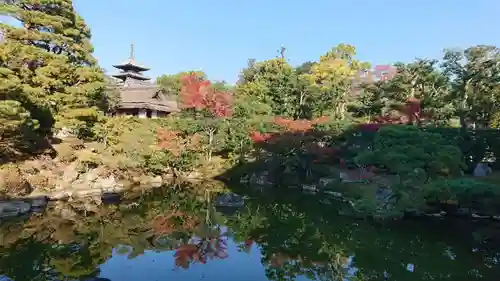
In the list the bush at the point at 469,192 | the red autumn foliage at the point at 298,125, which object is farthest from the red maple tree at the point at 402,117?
the bush at the point at 469,192

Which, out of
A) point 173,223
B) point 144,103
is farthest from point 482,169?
point 144,103

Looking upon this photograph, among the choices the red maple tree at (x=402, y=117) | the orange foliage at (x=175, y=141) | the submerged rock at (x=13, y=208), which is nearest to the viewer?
the submerged rock at (x=13, y=208)

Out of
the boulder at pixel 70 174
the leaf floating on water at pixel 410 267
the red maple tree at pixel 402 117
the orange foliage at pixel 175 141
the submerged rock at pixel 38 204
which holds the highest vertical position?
the red maple tree at pixel 402 117

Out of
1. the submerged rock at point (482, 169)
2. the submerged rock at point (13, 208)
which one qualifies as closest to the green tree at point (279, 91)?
the submerged rock at point (482, 169)

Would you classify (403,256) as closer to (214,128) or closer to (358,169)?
(358,169)

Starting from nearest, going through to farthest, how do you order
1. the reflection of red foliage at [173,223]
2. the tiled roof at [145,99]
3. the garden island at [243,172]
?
1. the garden island at [243,172]
2. the reflection of red foliage at [173,223]
3. the tiled roof at [145,99]

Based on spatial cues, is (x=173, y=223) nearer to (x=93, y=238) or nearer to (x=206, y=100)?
(x=93, y=238)

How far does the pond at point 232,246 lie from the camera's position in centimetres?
885

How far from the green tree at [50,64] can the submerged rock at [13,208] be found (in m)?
4.84

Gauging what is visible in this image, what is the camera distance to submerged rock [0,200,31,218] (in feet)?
42.5

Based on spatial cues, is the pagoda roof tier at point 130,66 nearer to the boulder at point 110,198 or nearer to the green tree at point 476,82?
the boulder at point 110,198

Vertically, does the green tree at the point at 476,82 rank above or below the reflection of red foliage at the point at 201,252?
above

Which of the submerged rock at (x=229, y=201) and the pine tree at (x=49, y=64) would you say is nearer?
the submerged rock at (x=229, y=201)

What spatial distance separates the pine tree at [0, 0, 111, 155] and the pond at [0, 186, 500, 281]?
19.4 ft
